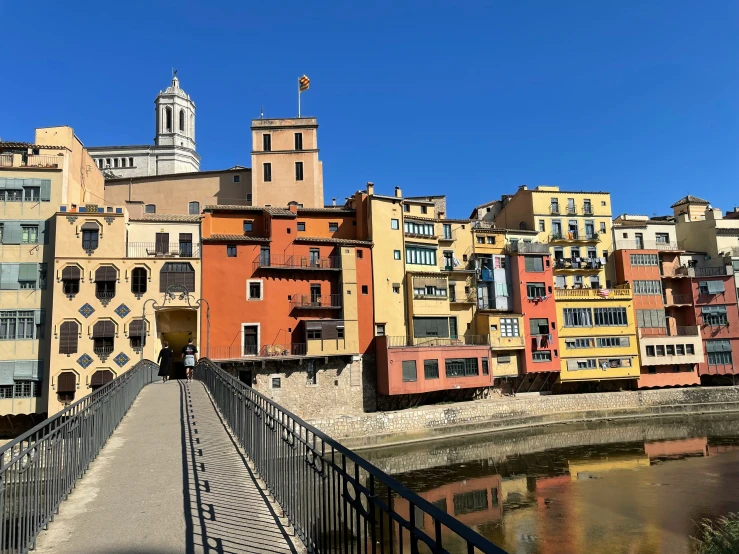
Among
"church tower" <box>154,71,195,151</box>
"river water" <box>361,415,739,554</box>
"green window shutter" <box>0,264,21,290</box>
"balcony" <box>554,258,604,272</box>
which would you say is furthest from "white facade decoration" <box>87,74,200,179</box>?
"river water" <box>361,415,739,554</box>

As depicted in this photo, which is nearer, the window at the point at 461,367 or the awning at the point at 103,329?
the awning at the point at 103,329

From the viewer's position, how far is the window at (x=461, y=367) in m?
45.1

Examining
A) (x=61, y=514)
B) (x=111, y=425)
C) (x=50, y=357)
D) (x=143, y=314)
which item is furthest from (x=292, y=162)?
(x=61, y=514)

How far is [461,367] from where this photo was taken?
45531 millimetres

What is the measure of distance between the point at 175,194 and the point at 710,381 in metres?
58.2

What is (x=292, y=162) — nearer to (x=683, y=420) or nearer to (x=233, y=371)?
(x=233, y=371)

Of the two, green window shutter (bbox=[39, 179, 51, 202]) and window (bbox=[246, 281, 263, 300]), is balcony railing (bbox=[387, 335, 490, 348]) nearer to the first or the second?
window (bbox=[246, 281, 263, 300])

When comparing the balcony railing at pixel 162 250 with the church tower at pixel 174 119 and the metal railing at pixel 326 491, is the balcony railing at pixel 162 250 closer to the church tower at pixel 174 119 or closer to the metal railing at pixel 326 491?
the metal railing at pixel 326 491

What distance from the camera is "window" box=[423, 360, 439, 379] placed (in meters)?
43.9

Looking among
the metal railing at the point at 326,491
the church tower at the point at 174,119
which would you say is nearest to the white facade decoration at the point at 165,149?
the church tower at the point at 174,119

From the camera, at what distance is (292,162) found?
53.1m

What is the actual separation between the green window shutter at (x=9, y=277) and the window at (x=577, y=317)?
45.6 metres

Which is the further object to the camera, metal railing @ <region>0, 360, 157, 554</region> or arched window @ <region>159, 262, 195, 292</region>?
arched window @ <region>159, 262, 195, 292</region>

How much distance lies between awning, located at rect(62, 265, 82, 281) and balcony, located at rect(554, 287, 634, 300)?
40789 millimetres
